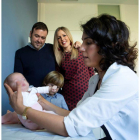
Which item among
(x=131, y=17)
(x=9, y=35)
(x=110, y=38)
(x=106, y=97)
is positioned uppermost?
(x=131, y=17)

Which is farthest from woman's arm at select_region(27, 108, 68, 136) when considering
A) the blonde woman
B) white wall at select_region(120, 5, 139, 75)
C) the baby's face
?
white wall at select_region(120, 5, 139, 75)

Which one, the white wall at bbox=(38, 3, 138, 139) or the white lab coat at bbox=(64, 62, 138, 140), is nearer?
the white lab coat at bbox=(64, 62, 138, 140)

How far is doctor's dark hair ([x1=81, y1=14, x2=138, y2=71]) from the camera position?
811 mm

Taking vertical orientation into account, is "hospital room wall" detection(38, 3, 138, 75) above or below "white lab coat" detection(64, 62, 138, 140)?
above

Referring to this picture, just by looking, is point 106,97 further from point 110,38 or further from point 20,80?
point 20,80

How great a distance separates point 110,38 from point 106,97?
13.2 inches

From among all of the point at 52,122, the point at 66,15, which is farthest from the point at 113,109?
the point at 66,15

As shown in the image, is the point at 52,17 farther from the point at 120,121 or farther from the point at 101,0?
the point at 120,121

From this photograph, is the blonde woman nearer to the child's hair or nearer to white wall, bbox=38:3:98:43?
the child's hair

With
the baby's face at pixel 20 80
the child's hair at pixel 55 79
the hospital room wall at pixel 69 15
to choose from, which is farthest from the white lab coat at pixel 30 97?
the hospital room wall at pixel 69 15

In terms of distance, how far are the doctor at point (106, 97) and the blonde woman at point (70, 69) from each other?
0.96m

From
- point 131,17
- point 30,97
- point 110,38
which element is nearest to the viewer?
point 110,38

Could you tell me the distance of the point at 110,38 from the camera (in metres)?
0.81

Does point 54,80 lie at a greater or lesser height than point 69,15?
lesser
